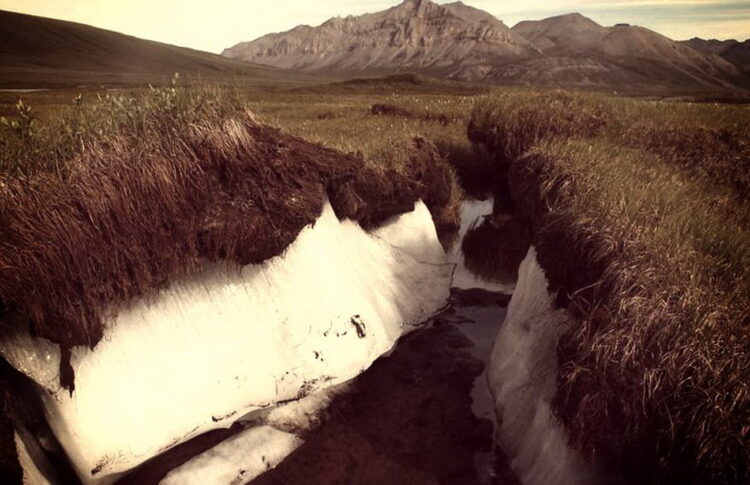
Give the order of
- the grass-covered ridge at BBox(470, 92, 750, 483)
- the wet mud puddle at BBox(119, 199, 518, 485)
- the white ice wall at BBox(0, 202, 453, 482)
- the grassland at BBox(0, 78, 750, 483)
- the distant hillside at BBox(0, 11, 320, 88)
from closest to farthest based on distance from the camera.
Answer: the grass-covered ridge at BBox(470, 92, 750, 483) < the grassland at BBox(0, 78, 750, 483) < the white ice wall at BBox(0, 202, 453, 482) < the wet mud puddle at BBox(119, 199, 518, 485) < the distant hillside at BBox(0, 11, 320, 88)

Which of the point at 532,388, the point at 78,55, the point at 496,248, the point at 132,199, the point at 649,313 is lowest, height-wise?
the point at 496,248

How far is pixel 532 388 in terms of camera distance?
8047 millimetres

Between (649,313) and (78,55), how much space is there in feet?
636

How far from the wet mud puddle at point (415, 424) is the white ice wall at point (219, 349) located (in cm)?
69

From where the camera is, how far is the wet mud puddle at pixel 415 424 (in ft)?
24.2

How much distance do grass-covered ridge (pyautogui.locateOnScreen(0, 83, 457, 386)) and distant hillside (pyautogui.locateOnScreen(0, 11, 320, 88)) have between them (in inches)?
4756

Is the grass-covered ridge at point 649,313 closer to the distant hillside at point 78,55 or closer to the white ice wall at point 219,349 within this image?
the white ice wall at point 219,349

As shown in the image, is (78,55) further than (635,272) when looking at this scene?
Yes

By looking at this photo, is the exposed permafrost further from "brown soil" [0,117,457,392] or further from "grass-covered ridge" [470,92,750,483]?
"brown soil" [0,117,457,392]

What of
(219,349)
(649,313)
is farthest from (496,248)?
(219,349)

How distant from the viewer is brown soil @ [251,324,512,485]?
7359mm

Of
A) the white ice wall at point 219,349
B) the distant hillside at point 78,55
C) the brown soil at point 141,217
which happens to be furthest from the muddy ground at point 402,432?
the distant hillside at point 78,55

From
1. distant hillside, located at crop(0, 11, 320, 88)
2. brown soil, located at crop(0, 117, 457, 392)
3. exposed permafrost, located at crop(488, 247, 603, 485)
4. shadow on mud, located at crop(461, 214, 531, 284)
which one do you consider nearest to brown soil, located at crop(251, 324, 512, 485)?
exposed permafrost, located at crop(488, 247, 603, 485)

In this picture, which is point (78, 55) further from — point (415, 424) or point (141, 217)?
point (415, 424)
